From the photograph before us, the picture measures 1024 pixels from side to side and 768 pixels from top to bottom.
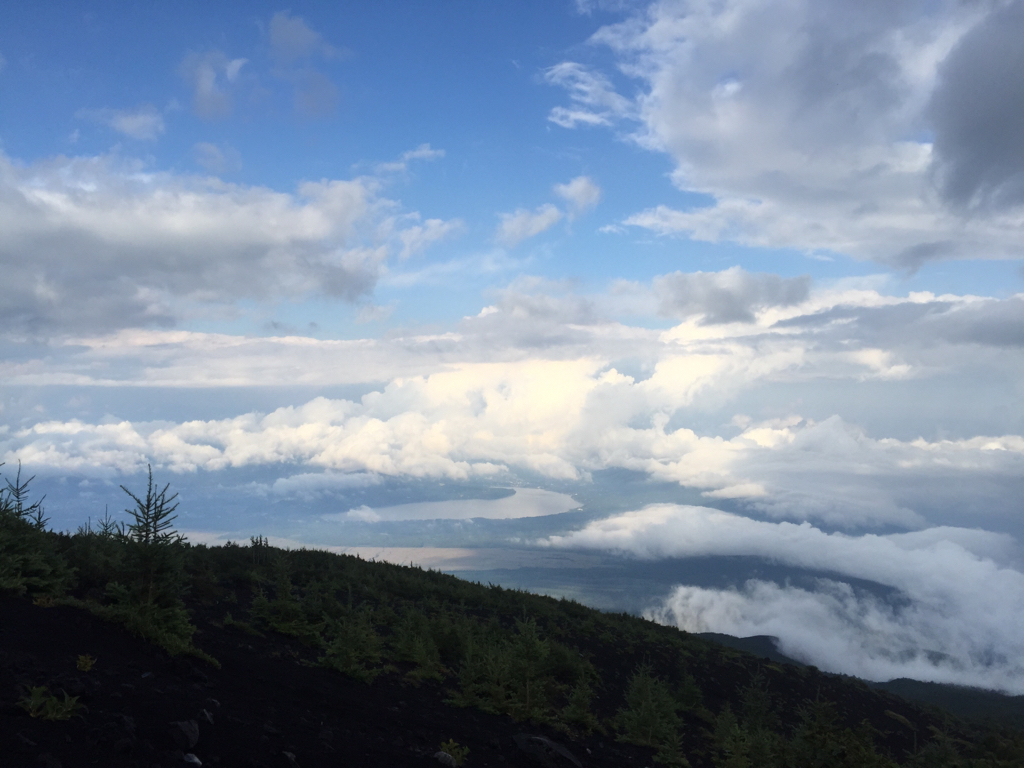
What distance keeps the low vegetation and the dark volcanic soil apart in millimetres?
400

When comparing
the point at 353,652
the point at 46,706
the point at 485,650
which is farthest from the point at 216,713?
the point at 485,650

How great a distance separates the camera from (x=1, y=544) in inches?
491

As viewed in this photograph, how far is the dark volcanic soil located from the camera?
699cm

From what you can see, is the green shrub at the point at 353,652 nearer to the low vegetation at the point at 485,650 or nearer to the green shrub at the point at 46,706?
the low vegetation at the point at 485,650

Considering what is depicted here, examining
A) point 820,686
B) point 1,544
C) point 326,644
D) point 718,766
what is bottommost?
point 820,686

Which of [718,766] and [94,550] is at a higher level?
[94,550]

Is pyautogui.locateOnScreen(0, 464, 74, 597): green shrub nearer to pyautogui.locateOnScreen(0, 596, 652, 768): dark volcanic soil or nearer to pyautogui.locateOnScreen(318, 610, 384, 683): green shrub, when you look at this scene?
pyautogui.locateOnScreen(0, 596, 652, 768): dark volcanic soil

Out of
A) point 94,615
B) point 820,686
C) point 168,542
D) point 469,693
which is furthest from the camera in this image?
point 820,686

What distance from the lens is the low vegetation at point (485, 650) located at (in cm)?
1197

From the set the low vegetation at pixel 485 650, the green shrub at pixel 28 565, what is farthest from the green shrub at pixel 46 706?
the green shrub at pixel 28 565

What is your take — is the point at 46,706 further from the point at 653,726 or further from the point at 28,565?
the point at 653,726

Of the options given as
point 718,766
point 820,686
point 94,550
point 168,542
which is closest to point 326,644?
point 168,542

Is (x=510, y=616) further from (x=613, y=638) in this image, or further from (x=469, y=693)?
(x=469, y=693)

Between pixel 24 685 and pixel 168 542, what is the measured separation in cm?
480
